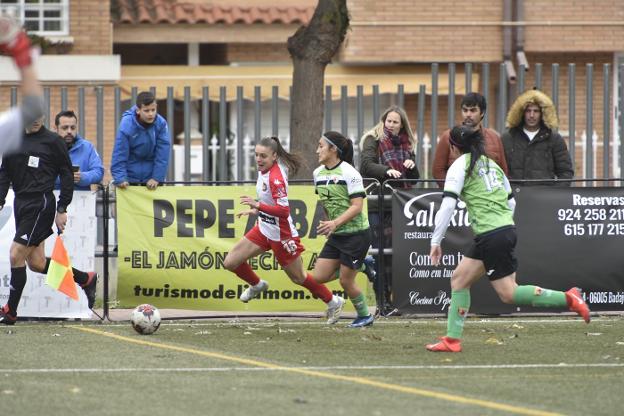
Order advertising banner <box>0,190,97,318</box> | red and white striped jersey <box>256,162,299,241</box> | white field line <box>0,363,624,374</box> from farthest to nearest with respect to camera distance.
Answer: advertising banner <box>0,190,97,318</box> < red and white striped jersey <box>256,162,299,241</box> < white field line <box>0,363,624,374</box>

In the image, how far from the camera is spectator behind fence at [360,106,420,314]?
47.7 ft

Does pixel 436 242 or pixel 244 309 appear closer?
pixel 436 242

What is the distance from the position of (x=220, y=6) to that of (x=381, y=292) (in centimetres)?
1369

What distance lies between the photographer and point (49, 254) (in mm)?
14078

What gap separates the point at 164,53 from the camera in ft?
93.0

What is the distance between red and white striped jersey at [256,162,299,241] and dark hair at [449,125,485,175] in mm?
2161

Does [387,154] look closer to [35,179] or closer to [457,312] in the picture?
[35,179]

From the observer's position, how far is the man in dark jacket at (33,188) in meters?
13.3

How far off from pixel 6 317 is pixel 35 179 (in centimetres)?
129

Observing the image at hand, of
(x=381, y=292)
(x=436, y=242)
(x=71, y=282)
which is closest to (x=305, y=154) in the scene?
(x=381, y=292)

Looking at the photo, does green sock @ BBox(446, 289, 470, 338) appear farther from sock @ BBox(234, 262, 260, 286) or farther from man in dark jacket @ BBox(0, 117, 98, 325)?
man in dark jacket @ BBox(0, 117, 98, 325)

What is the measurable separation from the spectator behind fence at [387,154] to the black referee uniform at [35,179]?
9.75 feet

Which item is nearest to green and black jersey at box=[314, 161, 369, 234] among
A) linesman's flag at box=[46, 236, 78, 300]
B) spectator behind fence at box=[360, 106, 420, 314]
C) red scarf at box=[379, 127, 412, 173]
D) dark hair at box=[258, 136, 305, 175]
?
dark hair at box=[258, 136, 305, 175]

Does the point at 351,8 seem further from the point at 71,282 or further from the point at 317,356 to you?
the point at 317,356
